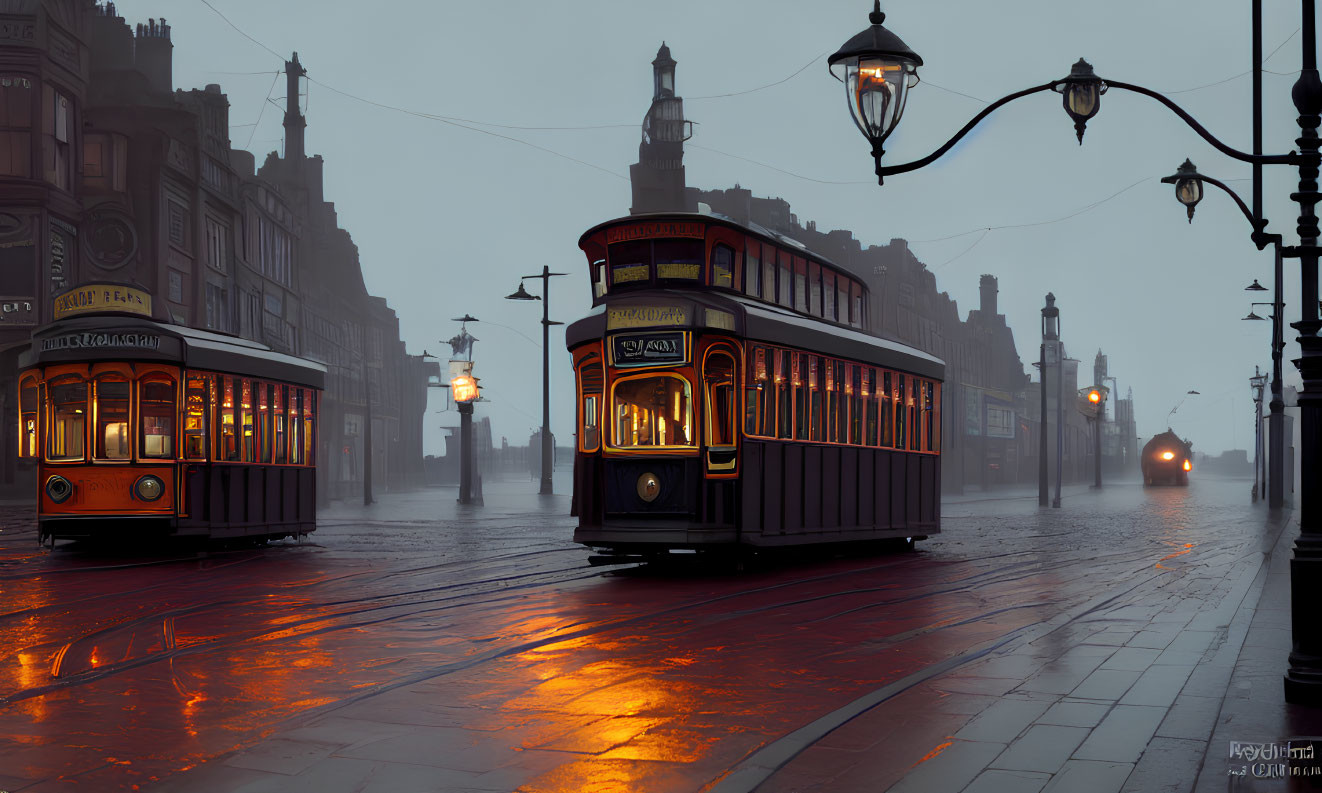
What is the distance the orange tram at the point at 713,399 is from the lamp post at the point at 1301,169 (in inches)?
265

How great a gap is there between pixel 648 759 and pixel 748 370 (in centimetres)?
1056

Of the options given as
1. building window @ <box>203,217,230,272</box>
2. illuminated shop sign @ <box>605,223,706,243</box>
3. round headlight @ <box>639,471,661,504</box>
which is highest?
building window @ <box>203,217,230,272</box>

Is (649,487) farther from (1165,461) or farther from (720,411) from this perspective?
(1165,461)

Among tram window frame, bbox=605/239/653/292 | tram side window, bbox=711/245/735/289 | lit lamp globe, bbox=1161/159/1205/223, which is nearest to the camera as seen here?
lit lamp globe, bbox=1161/159/1205/223

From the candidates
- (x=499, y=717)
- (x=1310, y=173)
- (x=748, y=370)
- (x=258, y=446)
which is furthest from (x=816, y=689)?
(x=258, y=446)

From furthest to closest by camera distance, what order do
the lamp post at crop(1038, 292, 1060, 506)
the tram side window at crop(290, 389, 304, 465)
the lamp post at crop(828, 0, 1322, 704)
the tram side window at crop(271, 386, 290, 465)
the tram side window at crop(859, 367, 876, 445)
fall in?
the lamp post at crop(1038, 292, 1060, 506), the tram side window at crop(290, 389, 304, 465), the tram side window at crop(271, 386, 290, 465), the tram side window at crop(859, 367, 876, 445), the lamp post at crop(828, 0, 1322, 704)

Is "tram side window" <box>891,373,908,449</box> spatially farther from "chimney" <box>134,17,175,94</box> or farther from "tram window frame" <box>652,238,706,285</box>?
"chimney" <box>134,17,175,94</box>

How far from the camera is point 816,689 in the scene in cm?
865

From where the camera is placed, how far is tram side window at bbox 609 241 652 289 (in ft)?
59.8

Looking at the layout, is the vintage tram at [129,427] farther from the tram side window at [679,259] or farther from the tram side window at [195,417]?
the tram side window at [679,259]

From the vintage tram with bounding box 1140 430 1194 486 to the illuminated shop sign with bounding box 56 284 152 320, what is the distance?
250 feet

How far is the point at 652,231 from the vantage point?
18141 mm

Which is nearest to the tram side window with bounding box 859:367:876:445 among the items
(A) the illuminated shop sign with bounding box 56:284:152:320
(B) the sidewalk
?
(B) the sidewalk

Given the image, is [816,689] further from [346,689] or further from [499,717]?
[346,689]
